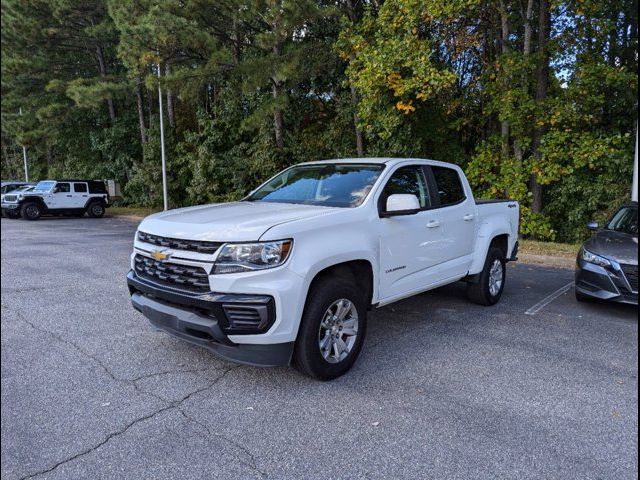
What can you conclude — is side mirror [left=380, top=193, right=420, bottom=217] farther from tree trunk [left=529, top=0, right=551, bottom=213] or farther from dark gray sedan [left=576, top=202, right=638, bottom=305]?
tree trunk [left=529, top=0, right=551, bottom=213]

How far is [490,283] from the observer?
6.01 metres

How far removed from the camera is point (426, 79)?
429 inches

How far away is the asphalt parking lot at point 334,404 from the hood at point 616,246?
758 millimetres

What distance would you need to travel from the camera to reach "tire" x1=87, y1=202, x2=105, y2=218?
67.1ft

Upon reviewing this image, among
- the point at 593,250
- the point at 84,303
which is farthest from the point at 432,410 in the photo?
the point at 84,303

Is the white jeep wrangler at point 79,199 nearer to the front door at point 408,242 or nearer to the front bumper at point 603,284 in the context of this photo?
the front door at point 408,242

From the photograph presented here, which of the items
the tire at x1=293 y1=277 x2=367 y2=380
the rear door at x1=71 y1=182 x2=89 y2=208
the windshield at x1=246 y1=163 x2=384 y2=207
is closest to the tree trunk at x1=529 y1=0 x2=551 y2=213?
the windshield at x1=246 y1=163 x2=384 y2=207

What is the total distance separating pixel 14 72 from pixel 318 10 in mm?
13383

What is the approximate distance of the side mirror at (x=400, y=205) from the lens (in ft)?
13.5

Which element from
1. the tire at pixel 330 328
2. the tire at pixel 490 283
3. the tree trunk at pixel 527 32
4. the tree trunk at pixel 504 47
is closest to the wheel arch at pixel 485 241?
the tire at pixel 490 283

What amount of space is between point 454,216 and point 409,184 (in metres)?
0.77

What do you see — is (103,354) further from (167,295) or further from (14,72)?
(14,72)

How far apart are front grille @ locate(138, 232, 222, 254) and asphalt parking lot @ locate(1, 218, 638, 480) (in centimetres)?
96

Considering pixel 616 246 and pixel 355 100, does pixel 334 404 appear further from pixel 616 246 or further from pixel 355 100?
pixel 355 100
